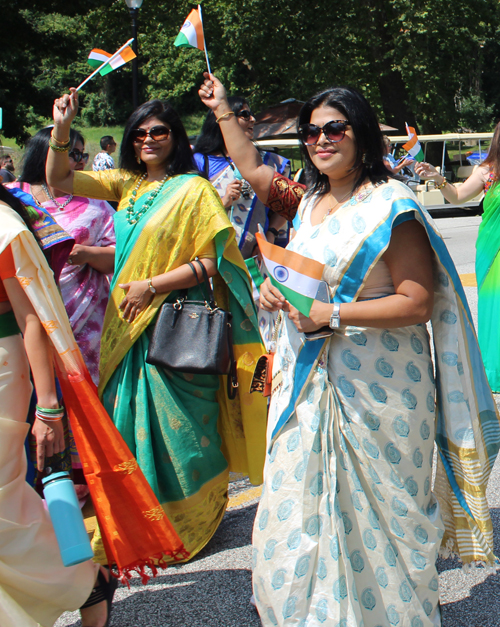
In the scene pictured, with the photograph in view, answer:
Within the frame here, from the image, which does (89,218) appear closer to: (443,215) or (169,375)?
(169,375)

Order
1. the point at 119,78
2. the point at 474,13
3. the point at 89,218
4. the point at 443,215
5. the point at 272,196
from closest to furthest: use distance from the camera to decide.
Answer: the point at 272,196 → the point at 89,218 → the point at 443,215 → the point at 474,13 → the point at 119,78

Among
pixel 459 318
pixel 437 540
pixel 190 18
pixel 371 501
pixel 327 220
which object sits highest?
pixel 190 18

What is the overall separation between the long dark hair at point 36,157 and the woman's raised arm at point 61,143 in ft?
2.03

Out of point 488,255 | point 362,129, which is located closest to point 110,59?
point 362,129

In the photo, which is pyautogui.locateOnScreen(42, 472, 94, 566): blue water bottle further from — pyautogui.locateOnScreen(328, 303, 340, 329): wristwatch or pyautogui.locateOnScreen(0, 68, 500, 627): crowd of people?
pyautogui.locateOnScreen(328, 303, 340, 329): wristwatch

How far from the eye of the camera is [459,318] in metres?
2.25

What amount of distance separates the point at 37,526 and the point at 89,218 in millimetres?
2071

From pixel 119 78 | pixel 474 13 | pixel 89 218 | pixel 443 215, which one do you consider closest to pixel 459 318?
pixel 89 218

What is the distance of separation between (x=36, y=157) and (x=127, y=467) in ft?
7.08

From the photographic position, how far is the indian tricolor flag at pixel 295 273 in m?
2.02

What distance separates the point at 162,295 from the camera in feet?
10.1

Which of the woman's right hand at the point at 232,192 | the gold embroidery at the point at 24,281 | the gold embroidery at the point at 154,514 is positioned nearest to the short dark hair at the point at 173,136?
the woman's right hand at the point at 232,192

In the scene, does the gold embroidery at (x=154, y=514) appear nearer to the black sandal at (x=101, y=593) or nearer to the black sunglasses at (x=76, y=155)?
the black sandal at (x=101, y=593)

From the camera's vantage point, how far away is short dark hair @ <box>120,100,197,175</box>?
3.16 meters
